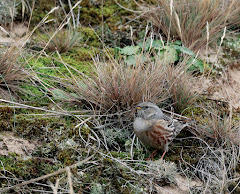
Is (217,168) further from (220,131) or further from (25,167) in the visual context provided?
(25,167)

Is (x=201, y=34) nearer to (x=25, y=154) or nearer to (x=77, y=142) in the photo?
(x=77, y=142)

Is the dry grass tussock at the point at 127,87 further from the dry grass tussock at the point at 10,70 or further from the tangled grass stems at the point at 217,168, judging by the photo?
the tangled grass stems at the point at 217,168

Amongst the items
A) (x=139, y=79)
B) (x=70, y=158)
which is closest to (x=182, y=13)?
(x=139, y=79)

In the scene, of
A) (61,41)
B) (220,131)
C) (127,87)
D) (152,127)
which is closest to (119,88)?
(127,87)

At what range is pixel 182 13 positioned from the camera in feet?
15.3

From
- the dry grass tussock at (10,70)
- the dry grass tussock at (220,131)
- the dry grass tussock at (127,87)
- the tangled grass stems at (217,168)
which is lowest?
the tangled grass stems at (217,168)

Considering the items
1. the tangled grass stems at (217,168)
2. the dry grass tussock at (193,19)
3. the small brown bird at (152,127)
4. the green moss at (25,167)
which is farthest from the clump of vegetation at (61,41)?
the tangled grass stems at (217,168)

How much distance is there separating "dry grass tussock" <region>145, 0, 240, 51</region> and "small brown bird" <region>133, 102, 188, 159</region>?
1676 mm

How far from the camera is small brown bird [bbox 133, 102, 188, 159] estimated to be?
323cm

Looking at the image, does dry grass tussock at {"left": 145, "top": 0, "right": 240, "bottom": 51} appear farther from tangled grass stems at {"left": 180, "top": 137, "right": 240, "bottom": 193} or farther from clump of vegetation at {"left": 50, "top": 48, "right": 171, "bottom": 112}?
tangled grass stems at {"left": 180, "top": 137, "right": 240, "bottom": 193}

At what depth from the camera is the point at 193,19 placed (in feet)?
15.9

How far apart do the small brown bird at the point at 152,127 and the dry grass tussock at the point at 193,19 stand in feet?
5.50

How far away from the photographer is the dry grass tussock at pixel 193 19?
4707 mm

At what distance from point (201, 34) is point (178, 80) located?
4.52ft
